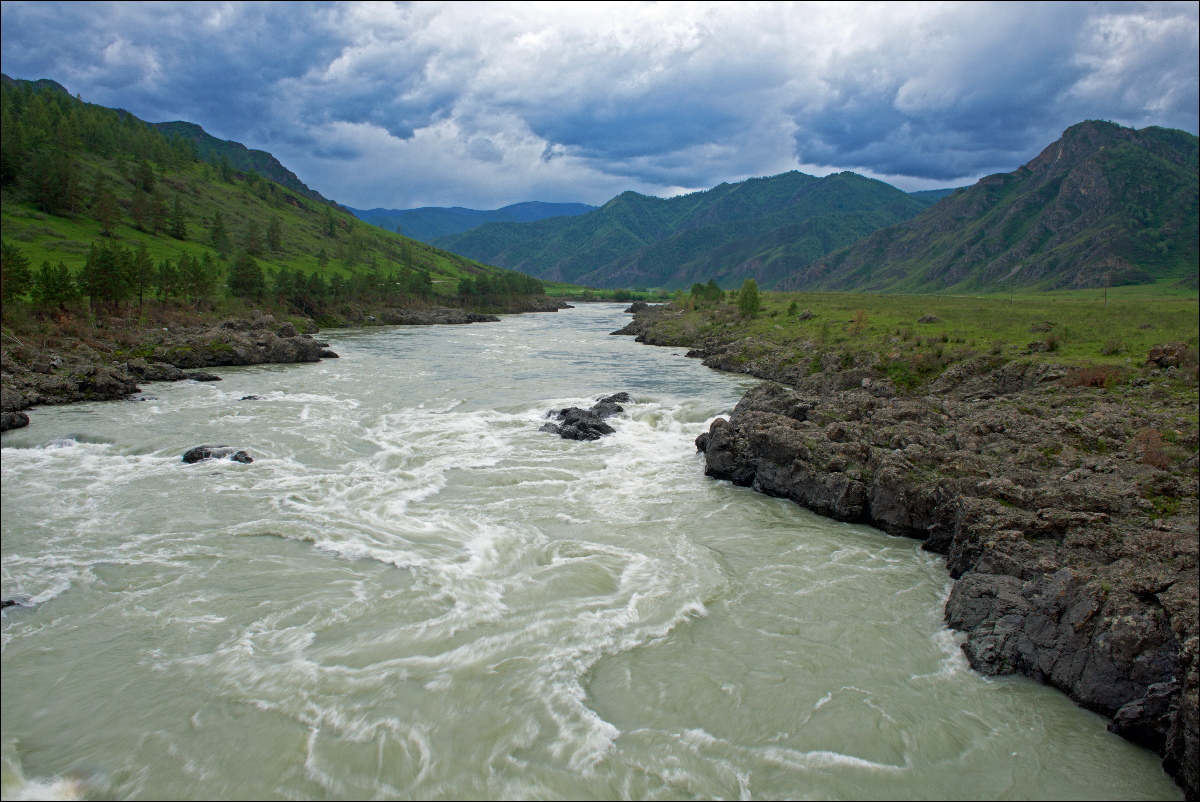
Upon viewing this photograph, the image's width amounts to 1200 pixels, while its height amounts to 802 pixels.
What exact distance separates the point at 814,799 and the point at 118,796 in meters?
9.65

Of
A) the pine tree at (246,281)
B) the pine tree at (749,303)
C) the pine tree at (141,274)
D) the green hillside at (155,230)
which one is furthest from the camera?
the pine tree at (246,281)

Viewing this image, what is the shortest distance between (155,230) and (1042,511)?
13744cm

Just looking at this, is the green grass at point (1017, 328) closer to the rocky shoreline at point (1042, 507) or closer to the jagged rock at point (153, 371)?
the rocky shoreline at point (1042, 507)

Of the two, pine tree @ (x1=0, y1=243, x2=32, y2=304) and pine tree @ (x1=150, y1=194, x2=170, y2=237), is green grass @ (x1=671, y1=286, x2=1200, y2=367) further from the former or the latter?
pine tree @ (x1=150, y1=194, x2=170, y2=237)

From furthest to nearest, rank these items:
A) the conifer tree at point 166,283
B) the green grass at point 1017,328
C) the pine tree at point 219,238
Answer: the pine tree at point 219,238 < the conifer tree at point 166,283 < the green grass at point 1017,328

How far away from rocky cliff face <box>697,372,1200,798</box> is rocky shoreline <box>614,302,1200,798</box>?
0.03 m

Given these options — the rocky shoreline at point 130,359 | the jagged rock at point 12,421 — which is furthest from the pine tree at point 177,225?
the jagged rock at point 12,421

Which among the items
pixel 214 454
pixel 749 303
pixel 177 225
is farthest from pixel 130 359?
pixel 177 225

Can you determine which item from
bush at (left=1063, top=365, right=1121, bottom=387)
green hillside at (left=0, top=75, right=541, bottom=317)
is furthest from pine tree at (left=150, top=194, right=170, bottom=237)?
bush at (left=1063, top=365, right=1121, bottom=387)

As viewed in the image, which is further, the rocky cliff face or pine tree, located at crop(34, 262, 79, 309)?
pine tree, located at crop(34, 262, 79, 309)

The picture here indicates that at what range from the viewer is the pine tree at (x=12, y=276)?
4206cm

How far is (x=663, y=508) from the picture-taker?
797 inches

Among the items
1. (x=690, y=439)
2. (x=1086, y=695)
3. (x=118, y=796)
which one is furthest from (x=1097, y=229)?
(x=118, y=796)

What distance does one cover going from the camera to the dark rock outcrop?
28.9 m
